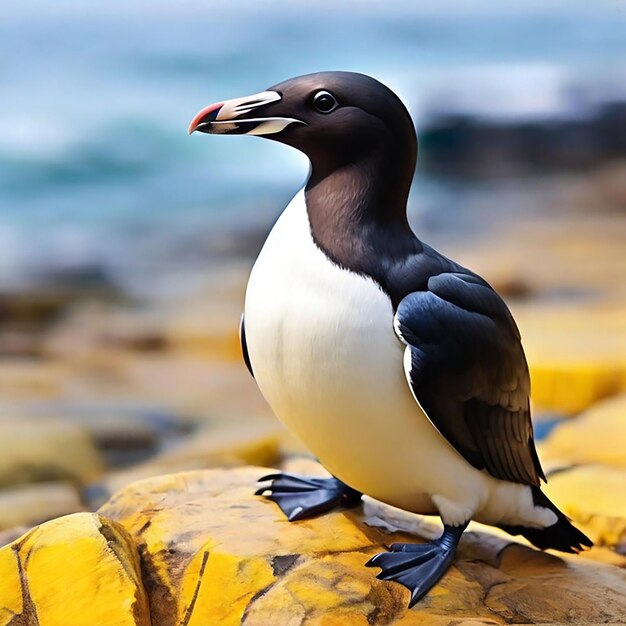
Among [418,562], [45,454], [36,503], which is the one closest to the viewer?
[418,562]

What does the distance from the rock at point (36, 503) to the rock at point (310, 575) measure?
0.72 m

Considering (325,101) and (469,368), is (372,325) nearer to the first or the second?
(469,368)

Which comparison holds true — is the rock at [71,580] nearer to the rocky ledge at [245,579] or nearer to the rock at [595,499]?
the rocky ledge at [245,579]

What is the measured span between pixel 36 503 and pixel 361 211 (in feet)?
4.72

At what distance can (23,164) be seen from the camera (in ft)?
12.1

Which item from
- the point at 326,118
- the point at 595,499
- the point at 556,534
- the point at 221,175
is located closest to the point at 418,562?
the point at 556,534

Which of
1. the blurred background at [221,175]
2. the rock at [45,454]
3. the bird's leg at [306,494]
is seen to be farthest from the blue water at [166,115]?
the bird's leg at [306,494]

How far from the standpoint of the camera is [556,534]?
1585 millimetres

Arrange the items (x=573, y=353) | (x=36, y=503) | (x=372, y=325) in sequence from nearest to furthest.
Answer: (x=372, y=325), (x=36, y=503), (x=573, y=353)

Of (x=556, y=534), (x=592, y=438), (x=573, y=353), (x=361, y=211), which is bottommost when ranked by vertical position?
(x=592, y=438)

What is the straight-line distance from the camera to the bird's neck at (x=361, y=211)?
130cm

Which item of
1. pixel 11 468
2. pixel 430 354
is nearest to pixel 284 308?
pixel 430 354

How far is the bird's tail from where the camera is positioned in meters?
1.57

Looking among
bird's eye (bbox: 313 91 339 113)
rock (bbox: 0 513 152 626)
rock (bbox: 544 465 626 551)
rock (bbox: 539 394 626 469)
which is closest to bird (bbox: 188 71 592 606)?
bird's eye (bbox: 313 91 339 113)
